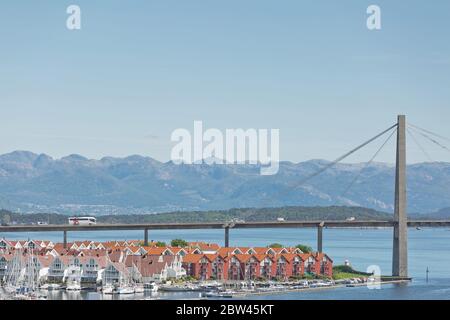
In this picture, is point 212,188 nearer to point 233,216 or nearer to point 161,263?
point 233,216

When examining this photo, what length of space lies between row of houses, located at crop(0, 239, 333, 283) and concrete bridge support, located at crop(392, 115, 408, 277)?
2.61 meters

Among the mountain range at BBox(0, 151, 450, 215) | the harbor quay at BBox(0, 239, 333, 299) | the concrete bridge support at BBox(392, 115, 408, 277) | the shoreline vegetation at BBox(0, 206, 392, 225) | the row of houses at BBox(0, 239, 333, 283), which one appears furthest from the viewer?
the mountain range at BBox(0, 151, 450, 215)

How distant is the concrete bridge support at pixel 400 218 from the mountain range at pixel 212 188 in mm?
117473

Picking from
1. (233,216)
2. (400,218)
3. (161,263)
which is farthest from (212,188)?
(161,263)

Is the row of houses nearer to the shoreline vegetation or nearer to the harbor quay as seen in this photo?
the harbor quay

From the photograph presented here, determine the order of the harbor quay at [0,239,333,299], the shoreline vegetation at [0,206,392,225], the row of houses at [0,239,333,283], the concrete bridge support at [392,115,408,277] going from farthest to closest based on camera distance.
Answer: the shoreline vegetation at [0,206,392,225], the concrete bridge support at [392,115,408,277], the row of houses at [0,239,333,283], the harbor quay at [0,239,333,299]

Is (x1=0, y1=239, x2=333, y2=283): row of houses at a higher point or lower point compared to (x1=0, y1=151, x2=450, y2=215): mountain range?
lower

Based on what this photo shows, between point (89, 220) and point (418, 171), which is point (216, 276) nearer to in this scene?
point (89, 220)

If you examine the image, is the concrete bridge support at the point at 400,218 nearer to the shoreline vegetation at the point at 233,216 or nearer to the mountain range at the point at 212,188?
the shoreline vegetation at the point at 233,216

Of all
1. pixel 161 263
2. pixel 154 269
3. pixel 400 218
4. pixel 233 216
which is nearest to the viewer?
pixel 154 269

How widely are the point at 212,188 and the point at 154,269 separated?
160240 millimetres

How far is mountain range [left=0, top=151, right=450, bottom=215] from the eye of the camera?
161m

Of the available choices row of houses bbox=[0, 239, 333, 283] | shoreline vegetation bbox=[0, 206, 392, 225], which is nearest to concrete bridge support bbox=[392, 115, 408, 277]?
row of houses bbox=[0, 239, 333, 283]

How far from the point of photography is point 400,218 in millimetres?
28344
